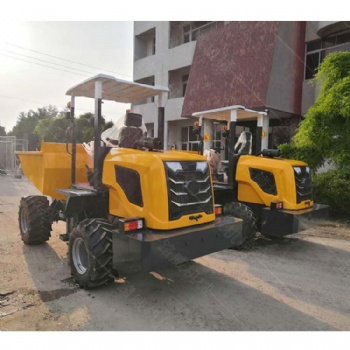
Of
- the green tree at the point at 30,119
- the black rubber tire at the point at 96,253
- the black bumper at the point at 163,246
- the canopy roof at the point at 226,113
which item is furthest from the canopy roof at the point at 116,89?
the green tree at the point at 30,119

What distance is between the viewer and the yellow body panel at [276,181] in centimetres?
591

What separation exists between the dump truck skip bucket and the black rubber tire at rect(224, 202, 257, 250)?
2.69m

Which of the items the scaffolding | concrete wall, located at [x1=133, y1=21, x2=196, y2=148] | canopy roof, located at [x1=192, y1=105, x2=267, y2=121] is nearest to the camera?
canopy roof, located at [x1=192, y1=105, x2=267, y2=121]

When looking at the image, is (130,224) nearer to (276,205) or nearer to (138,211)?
(138,211)

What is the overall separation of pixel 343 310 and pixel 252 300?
102cm

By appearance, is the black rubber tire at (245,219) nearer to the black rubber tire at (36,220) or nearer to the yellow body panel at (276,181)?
the yellow body panel at (276,181)

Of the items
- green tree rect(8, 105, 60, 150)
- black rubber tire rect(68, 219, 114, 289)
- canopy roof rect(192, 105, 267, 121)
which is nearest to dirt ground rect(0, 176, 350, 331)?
black rubber tire rect(68, 219, 114, 289)

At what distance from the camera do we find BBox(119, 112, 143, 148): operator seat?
4.99m

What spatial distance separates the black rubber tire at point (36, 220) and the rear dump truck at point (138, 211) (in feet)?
2.77

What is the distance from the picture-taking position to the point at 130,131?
5051 mm

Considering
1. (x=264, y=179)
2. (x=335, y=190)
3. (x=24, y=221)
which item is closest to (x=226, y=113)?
(x=264, y=179)

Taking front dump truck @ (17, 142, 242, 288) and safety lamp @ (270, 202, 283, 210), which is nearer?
front dump truck @ (17, 142, 242, 288)

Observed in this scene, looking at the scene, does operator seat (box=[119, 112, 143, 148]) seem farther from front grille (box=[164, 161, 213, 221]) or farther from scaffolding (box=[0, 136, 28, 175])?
scaffolding (box=[0, 136, 28, 175])

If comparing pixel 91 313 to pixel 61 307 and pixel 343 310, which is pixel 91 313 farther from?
pixel 343 310
